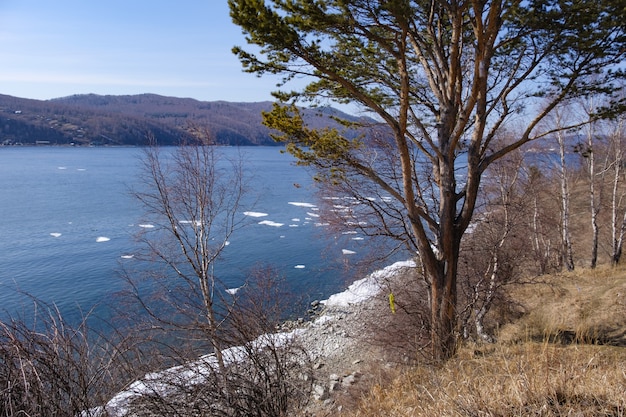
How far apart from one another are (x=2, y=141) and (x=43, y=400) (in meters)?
97.1

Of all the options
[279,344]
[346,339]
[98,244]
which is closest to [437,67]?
[279,344]

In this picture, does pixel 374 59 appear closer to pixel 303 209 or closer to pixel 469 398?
pixel 469 398

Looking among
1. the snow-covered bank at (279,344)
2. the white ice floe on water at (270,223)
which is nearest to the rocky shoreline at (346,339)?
the snow-covered bank at (279,344)

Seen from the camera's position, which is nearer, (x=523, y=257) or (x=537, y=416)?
(x=537, y=416)

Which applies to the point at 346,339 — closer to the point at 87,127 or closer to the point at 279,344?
the point at 279,344

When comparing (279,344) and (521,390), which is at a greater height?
(521,390)

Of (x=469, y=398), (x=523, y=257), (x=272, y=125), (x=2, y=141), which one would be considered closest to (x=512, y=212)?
(x=523, y=257)

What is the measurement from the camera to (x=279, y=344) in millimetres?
4539

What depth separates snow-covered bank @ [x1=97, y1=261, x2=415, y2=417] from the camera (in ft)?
11.1

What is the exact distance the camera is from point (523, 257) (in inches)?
451

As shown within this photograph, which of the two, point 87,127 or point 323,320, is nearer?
point 323,320

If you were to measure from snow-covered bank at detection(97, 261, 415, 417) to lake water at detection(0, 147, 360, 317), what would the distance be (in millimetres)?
1179

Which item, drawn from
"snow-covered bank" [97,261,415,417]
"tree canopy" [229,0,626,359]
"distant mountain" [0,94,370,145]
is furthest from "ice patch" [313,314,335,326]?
"distant mountain" [0,94,370,145]

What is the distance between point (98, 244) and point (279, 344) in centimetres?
1899
